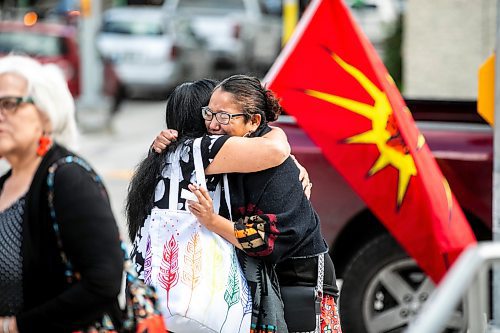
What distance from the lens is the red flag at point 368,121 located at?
478cm

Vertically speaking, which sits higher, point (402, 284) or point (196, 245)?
point (196, 245)

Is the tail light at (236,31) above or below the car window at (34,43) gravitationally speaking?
below

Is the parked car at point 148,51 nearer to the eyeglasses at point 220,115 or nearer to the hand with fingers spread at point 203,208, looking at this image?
the eyeglasses at point 220,115

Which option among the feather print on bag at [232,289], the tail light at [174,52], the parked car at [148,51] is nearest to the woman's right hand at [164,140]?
the feather print on bag at [232,289]

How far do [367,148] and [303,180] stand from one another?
1.17 meters

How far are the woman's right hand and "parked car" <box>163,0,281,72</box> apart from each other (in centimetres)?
1803

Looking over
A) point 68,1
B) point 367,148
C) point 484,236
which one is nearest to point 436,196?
point 367,148

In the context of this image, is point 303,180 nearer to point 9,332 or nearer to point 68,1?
point 9,332

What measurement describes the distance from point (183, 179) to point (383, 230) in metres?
2.31

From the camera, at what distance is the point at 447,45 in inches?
368

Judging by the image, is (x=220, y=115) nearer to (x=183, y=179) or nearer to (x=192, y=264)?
(x=183, y=179)

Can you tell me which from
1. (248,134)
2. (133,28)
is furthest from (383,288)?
(133,28)

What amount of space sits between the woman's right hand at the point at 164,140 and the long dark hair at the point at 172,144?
15 mm

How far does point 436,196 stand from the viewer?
475 cm
